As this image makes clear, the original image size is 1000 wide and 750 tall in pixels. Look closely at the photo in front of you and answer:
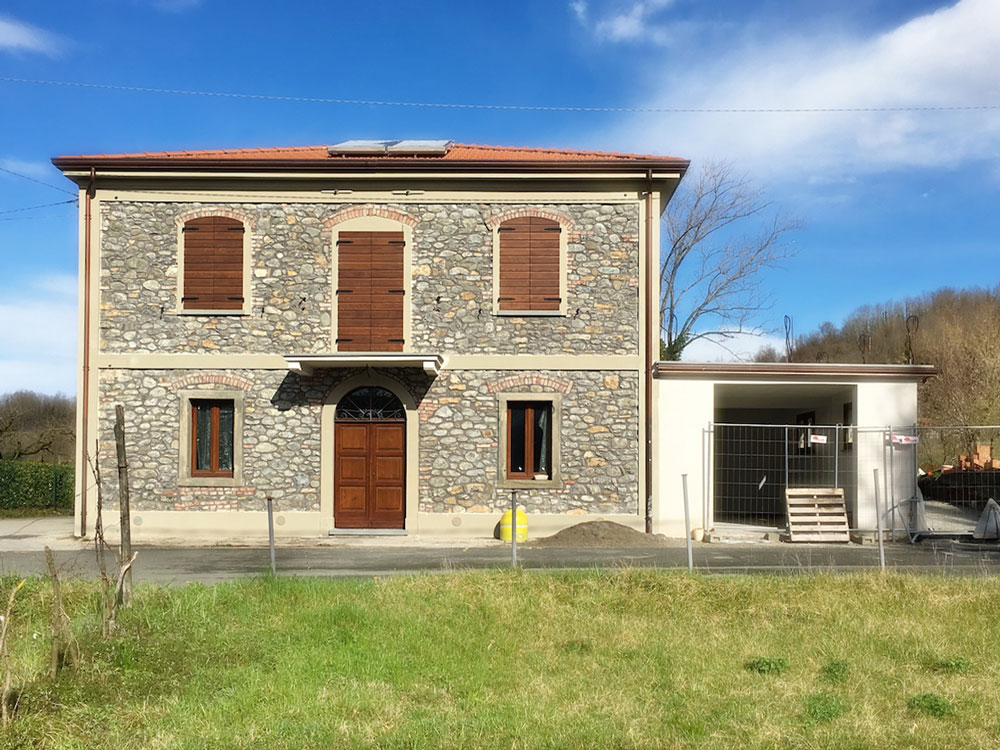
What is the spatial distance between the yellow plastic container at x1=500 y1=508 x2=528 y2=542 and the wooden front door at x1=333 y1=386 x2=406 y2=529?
6.18 ft

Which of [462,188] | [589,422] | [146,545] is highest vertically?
[462,188]

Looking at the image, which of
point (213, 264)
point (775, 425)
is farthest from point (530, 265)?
point (213, 264)

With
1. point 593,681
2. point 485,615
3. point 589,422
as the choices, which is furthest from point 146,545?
point 593,681

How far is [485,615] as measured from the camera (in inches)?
336

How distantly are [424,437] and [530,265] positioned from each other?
3616 mm

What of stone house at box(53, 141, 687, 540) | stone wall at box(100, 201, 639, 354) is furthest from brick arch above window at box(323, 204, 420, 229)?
stone wall at box(100, 201, 639, 354)

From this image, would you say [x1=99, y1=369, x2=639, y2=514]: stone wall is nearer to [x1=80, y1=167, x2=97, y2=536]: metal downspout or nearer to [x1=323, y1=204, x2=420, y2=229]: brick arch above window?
[x1=80, y1=167, x2=97, y2=536]: metal downspout

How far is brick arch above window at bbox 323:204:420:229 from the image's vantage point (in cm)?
1694

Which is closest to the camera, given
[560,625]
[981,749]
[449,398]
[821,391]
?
[981,749]

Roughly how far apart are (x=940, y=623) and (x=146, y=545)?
40.5 ft

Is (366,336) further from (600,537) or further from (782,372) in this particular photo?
(782,372)

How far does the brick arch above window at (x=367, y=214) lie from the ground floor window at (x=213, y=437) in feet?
12.4

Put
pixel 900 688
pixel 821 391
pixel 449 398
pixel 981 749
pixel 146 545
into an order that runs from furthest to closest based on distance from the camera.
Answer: pixel 821 391 < pixel 449 398 < pixel 146 545 < pixel 900 688 < pixel 981 749

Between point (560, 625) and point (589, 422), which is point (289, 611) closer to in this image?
point (560, 625)
